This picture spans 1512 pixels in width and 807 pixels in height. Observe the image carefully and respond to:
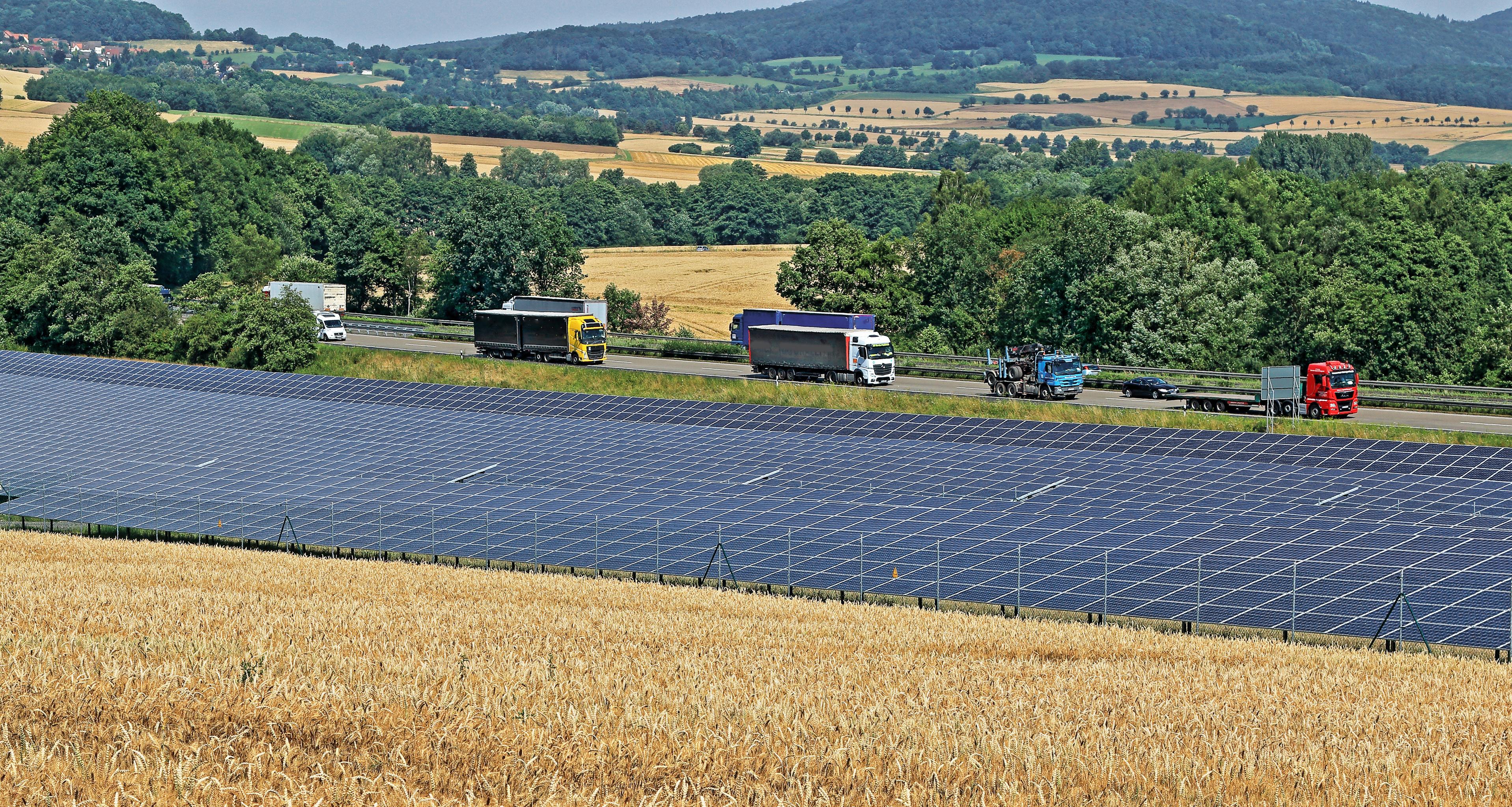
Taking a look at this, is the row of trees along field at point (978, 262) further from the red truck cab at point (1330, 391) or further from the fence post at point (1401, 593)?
the fence post at point (1401, 593)

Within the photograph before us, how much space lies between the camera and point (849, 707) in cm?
1617

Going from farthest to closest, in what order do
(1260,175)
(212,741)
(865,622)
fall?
(1260,175), (865,622), (212,741)

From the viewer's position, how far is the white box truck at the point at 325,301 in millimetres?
100062

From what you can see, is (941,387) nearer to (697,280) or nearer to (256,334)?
(256,334)

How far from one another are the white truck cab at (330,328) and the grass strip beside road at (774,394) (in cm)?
298

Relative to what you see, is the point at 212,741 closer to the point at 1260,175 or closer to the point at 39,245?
the point at 39,245

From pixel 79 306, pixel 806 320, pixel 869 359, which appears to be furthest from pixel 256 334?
pixel 869 359

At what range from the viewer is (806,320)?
8419 cm

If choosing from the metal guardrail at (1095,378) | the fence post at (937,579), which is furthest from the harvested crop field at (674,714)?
the metal guardrail at (1095,378)

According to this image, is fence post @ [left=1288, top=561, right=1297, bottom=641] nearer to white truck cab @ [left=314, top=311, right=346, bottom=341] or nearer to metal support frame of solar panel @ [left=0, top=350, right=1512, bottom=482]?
metal support frame of solar panel @ [left=0, top=350, right=1512, bottom=482]

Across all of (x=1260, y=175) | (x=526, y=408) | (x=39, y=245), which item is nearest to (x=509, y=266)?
(x=39, y=245)

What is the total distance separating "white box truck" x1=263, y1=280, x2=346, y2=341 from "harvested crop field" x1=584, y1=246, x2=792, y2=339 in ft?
113

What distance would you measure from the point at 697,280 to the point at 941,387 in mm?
92397

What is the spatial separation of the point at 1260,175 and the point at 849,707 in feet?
436
